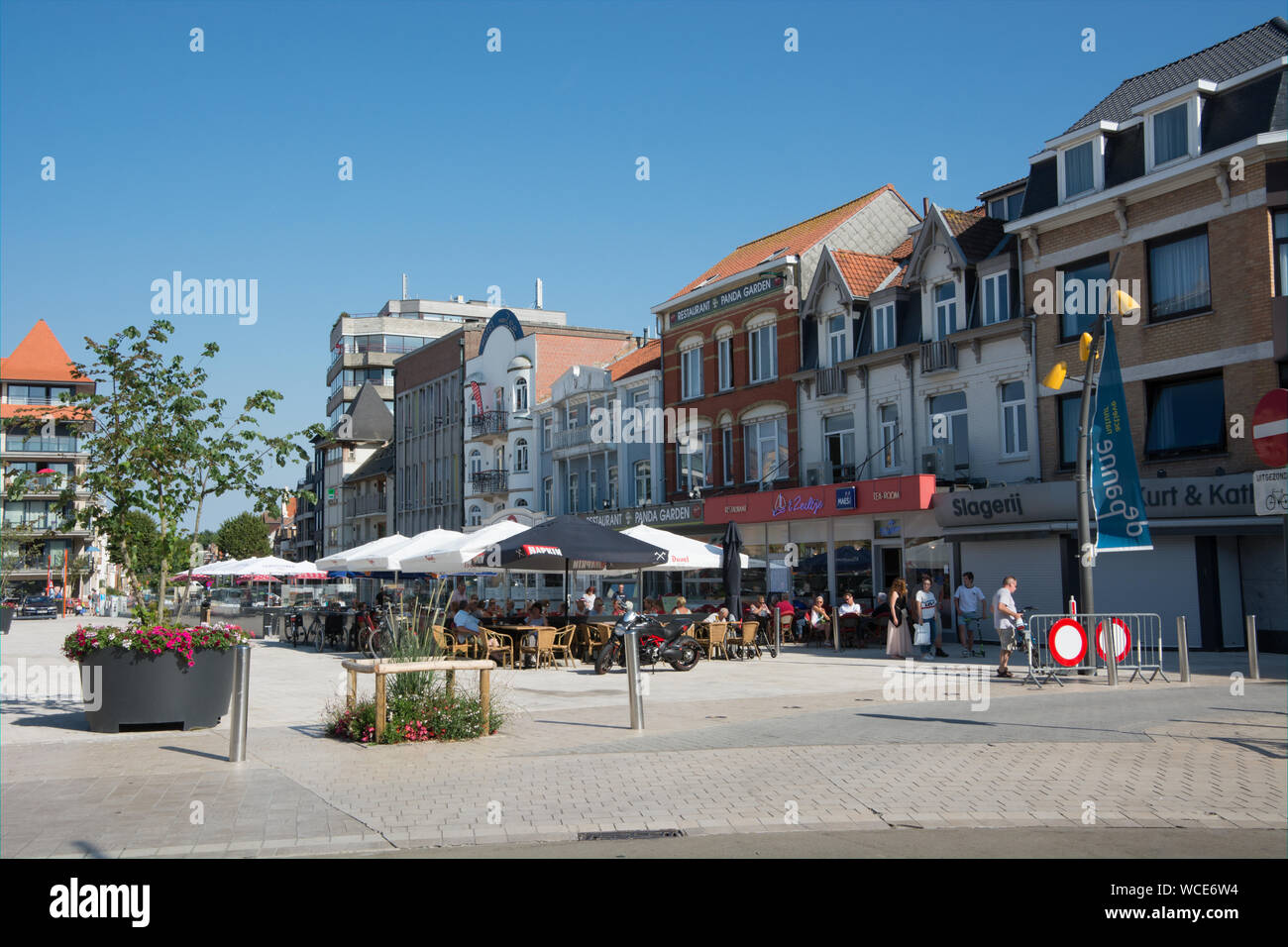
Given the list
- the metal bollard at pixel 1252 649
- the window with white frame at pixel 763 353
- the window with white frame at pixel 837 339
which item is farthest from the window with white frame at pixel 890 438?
the metal bollard at pixel 1252 649

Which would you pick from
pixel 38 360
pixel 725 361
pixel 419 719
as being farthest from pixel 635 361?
pixel 38 360

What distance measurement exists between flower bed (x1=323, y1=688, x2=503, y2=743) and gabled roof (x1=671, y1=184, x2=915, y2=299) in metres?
25.6

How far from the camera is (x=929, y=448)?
2919 centimetres

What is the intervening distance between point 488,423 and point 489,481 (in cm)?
298

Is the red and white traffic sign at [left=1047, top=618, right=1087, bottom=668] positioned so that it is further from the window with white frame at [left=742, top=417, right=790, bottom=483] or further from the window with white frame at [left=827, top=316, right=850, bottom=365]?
the window with white frame at [left=742, top=417, right=790, bottom=483]

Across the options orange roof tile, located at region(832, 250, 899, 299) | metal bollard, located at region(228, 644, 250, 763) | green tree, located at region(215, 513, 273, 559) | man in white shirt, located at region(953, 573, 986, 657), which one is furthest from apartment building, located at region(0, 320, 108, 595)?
metal bollard, located at region(228, 644, 250, 763)

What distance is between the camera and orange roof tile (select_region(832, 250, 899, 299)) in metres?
32.4

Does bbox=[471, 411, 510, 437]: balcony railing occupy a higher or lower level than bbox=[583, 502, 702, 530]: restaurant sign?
higher

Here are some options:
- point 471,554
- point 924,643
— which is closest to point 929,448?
point 924,643

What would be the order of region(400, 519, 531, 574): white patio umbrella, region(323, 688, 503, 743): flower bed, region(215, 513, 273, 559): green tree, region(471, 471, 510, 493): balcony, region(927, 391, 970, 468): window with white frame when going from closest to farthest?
region(323, 688, 503, 743): flower bed → region(400, 519, 531, 574): white patio umbrella → region(927, 391, 970, 468): window with white frame → region(471, 471, 510, 493): balcony → region(215, 513, 273, 559): green tree

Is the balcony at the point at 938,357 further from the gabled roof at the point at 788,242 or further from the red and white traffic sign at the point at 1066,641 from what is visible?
the red and white traffic sign at the point at 1066,641

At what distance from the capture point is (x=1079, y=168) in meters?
25.7
